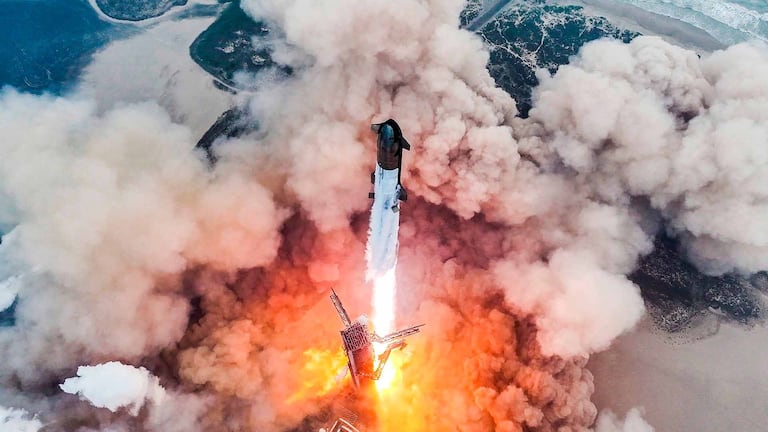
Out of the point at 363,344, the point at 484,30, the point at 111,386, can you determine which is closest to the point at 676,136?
the point at 363,344

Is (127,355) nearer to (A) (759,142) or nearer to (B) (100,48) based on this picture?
(B) (100,48)

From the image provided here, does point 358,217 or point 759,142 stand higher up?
point 759,142

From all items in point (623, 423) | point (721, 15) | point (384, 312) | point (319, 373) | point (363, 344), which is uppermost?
point (721, 15)

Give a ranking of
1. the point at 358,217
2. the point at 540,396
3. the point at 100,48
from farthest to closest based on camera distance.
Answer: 1. the point at 100,48
2. the point at 358,217
3. the point at 540,396

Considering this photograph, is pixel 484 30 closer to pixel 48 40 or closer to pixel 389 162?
pixel 389 162

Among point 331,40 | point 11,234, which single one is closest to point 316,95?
point 331,40

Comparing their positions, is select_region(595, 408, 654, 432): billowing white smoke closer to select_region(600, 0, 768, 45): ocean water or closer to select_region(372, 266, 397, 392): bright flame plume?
select_region(372, 266, 397, 392): bright flame plume

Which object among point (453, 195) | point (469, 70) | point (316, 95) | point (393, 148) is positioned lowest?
point (453, 195)
